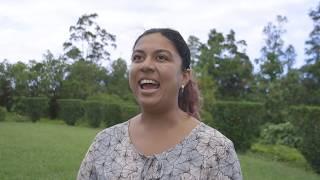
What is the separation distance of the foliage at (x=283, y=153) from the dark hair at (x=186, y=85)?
13.0 metres

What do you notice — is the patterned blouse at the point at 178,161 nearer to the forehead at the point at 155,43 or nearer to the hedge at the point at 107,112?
the forehead at the point at 155,43

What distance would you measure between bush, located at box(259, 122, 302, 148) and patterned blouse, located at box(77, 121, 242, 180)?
1705cm

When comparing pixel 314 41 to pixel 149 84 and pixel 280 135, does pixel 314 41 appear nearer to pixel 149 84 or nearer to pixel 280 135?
pixel 280 135

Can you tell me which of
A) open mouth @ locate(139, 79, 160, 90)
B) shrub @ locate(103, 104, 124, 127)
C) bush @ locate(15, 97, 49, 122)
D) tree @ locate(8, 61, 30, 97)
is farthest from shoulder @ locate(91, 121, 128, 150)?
tree @ locate(8, 61, 30, 97)

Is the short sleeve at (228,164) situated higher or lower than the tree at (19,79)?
lower

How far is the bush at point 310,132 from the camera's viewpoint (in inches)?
487

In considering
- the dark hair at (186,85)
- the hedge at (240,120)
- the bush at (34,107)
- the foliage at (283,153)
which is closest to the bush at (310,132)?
the foliage at (283,153)

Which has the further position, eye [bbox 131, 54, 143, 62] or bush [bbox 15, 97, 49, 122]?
bush [bbox 15, 97, 49, 122]

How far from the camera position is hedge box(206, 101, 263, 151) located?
54.2 feet

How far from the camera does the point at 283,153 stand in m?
16.3

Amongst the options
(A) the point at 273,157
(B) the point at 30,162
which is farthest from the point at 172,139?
(A) the point at 273,157

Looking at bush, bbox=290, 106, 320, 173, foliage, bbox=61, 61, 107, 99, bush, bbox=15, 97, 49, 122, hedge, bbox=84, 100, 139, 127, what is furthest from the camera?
foliage, bbox=61, 61, 107, 99

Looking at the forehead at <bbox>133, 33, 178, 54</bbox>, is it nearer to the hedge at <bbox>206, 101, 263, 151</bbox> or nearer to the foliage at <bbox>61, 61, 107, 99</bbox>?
the hedge at <bbox>206, 101, 263, 151</bbox>

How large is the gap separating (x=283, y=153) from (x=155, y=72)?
15.0 meters
